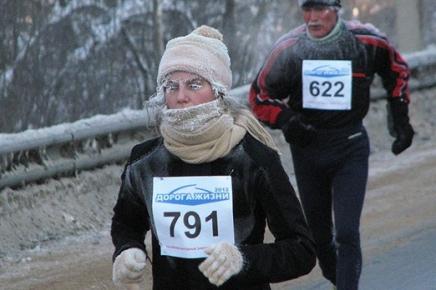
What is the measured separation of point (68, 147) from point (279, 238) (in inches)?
230

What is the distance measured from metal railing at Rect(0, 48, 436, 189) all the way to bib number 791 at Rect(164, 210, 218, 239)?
4793mm

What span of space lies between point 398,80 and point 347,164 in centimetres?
64

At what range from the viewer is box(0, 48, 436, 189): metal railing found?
887 cm

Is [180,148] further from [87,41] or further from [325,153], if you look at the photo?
[87,41]

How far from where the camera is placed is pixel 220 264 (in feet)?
11.3

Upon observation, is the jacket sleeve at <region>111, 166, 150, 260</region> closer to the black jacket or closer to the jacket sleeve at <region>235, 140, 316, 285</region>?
the black jacket

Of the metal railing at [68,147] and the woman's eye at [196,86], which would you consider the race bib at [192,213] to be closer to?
the woman's eye at [196,86]

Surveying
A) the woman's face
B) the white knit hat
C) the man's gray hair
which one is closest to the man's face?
the man's gray hair

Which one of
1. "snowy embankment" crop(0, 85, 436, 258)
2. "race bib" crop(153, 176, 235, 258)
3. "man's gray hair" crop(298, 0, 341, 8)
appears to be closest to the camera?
"race bib" crop(153, 176, 235, 258)

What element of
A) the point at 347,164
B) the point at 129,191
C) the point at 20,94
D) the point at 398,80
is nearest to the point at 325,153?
the point at 347,164

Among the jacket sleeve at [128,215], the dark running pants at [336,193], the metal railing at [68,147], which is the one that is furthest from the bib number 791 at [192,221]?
the metal railing at [68,147]

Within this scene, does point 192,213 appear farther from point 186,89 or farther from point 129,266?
point 186,89

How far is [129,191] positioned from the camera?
3869mm

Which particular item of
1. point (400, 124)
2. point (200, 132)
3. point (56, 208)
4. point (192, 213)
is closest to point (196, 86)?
point (200, 132)
